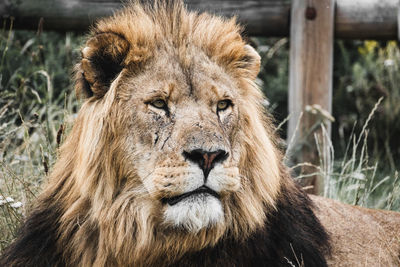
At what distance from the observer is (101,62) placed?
3.05m

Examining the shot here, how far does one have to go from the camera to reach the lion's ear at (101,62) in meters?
2.99

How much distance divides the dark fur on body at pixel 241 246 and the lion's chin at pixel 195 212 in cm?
29

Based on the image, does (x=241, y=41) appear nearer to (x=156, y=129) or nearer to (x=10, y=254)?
(x=156, y=129)

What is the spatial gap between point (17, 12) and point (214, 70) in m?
3.15

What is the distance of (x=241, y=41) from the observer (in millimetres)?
3373

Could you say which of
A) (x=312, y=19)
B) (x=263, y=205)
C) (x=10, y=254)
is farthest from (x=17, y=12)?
(x=263, y=205)

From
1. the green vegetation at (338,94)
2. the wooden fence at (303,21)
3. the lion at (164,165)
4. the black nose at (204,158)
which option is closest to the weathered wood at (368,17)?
the wooden fence at (303,21)

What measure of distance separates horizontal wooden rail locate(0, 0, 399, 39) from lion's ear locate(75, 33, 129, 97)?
2.61m

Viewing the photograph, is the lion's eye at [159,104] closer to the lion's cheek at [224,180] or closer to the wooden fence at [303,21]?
the lion's cheek at [224,180]

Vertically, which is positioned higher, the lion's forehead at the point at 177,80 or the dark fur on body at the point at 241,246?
the lion's forehead at the point at 177,80

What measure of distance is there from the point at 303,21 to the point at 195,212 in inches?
128

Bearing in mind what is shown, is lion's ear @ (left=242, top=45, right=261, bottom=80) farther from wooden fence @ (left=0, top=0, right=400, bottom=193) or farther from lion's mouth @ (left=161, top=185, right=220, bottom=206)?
wooden fence @ (left=0, top=0, right=400, bottom=193)

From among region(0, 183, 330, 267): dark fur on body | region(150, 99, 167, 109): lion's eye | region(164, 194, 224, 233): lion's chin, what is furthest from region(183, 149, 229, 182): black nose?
region(0, 183, 330, 267): dark fur on body

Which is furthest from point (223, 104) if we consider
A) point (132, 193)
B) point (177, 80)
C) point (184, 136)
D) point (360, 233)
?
point (360, 233)
